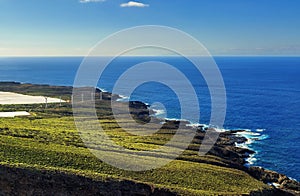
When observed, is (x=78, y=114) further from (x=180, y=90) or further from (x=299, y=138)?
(x=180, y=90)

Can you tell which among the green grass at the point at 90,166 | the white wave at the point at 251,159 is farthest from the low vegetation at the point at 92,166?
the white wave at the point at 251,159

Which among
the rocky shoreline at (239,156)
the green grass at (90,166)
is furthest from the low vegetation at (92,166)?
the rocky shoreline at (239,156)

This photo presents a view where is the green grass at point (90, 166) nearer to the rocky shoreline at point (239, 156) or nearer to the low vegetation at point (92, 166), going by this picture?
the low vegetation at point (92, 166)

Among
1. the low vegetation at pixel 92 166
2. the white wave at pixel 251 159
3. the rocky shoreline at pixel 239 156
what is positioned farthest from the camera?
the white wave at pixel 251 159

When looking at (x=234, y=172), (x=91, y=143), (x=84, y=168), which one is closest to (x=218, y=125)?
(x=234, y=172)

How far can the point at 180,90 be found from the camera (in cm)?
18050

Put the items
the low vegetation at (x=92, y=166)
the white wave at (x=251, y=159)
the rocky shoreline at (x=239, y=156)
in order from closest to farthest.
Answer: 1. the low vegetation at (x=92, y=166)
2. the rocky shoreline at (x=239, y=156)
3. the white wave at (x=251, y=159)

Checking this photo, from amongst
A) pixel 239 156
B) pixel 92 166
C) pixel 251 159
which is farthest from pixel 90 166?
pixel 251 159

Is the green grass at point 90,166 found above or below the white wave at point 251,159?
above

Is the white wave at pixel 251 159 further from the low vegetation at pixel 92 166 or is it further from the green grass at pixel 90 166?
the green grass at pixel 90 166

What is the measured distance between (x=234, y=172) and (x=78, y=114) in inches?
2065

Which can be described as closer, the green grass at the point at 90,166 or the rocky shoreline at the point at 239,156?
the green grass at the point at 90,166

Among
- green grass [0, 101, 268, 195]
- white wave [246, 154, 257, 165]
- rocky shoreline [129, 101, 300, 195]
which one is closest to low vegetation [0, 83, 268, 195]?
green grass [0, 101, 268, 195]

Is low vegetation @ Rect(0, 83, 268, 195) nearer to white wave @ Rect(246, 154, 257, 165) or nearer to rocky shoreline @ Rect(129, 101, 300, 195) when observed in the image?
rocky shoreline @ Rect(129, 101, 300, 195)
